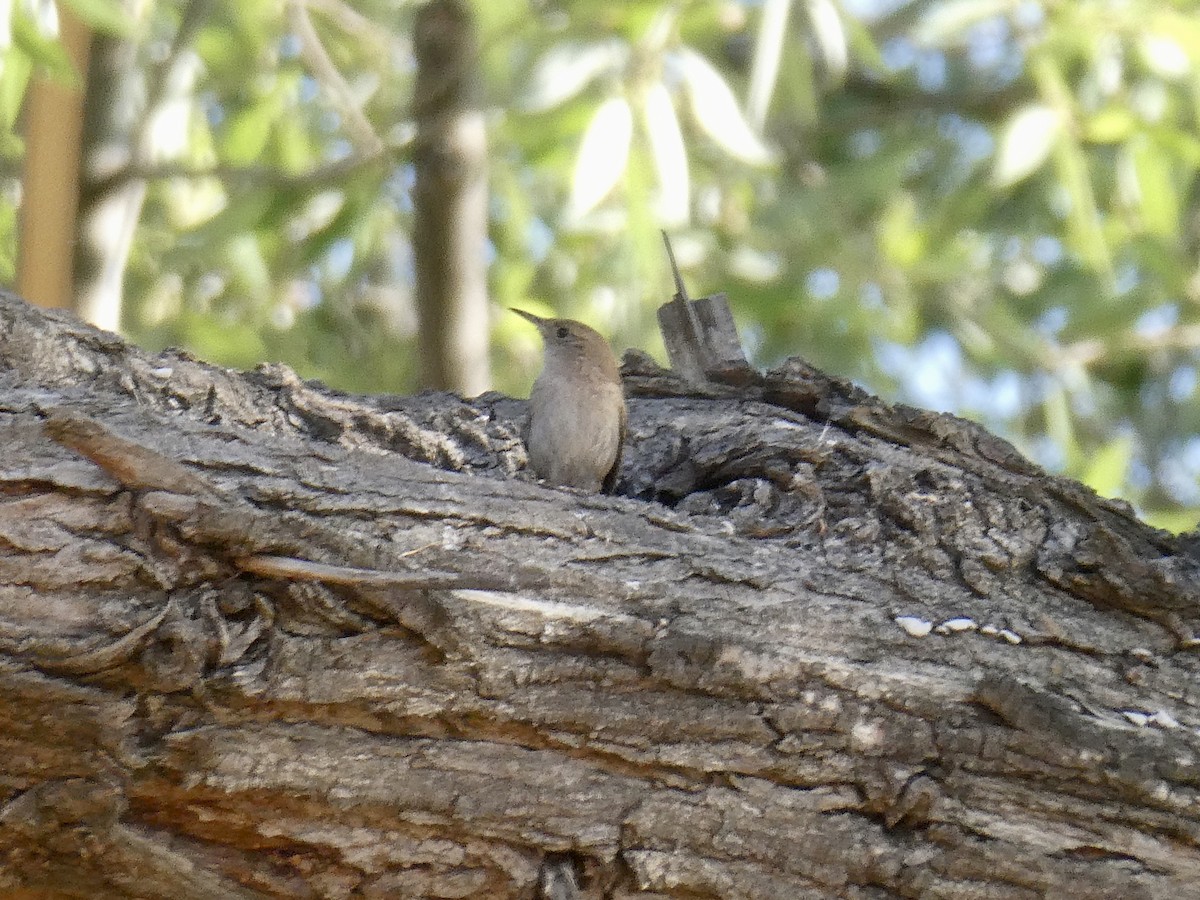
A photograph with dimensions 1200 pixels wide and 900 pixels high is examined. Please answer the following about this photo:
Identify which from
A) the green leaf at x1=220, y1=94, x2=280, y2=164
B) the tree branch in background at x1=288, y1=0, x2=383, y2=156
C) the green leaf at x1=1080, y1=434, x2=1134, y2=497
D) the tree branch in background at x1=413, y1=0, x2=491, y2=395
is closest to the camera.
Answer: the green leaf at x1=1080, y1=434, x2=1134, y2=497

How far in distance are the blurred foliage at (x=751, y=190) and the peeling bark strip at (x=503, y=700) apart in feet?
5.96

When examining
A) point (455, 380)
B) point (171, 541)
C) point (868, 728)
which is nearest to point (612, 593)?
point (868, 728)

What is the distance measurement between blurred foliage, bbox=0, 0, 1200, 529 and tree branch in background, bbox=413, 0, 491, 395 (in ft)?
0.48

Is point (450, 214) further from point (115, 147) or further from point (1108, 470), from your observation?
point (1108, 470)

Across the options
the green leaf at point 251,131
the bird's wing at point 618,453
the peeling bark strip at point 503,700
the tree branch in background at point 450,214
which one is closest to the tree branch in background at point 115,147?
the green leaf at point 251,131

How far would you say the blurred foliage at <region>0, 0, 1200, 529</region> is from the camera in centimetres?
410

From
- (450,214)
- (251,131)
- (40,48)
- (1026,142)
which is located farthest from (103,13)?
(1026,142)

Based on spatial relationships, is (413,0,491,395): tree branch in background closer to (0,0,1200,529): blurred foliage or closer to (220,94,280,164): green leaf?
(0,0,1200,529): blurred foliage

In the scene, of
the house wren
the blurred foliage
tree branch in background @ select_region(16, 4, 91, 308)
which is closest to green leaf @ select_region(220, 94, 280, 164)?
the blurred foliage

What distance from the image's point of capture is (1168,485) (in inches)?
301

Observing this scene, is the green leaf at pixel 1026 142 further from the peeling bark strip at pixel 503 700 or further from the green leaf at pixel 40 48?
the green leaf at pixel 40 48

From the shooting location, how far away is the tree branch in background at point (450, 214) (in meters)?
4.87

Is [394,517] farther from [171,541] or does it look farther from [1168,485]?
[1168,485]

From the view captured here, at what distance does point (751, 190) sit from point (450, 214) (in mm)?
2130
